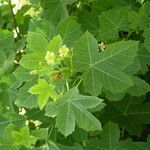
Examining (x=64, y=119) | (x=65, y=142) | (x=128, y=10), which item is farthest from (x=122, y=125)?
(x=64, y=119)

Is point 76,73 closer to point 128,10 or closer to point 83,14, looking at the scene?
point 128,10

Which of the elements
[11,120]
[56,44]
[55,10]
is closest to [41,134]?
[11,120]

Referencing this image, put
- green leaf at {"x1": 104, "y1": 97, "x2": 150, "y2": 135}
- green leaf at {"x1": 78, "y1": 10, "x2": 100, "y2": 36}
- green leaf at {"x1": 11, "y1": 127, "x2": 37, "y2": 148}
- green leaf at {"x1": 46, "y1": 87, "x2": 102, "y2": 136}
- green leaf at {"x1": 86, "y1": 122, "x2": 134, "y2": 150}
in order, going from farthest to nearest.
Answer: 1. green leaf at {"x1": 104, "y1": 97, "x2": 150, "y2": 135}
2. green leaf at {"x1": 78, "y1": 10, "x2": 100, "y2": 36}
3. green leaf at {"x1": 86, "y1": 122, "x2": 134, "y2": 150}
4. green leaf at {"x1": 11, "y1": 127, "x2": 37, "y2": 148}
5. green leaf at {"x1": 46, "y1": 87, "x2": 102, "y2": 136}

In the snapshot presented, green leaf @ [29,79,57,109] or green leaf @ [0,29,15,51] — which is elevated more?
green leaf @ [29,79,57,109]

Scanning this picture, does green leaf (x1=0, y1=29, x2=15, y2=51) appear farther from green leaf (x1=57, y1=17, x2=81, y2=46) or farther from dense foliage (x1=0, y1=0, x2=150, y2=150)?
green leaf (x1=57, y1=17, x2=81, y2=46)

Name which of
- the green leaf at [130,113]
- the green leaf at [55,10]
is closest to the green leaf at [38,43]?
the green leaf at [55,10]

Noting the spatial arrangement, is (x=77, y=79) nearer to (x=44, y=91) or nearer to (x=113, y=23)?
(x=44, y=91)

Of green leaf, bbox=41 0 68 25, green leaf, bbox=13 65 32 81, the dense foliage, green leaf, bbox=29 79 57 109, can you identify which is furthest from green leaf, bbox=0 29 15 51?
green leaf, bbox=29 79 57 109
